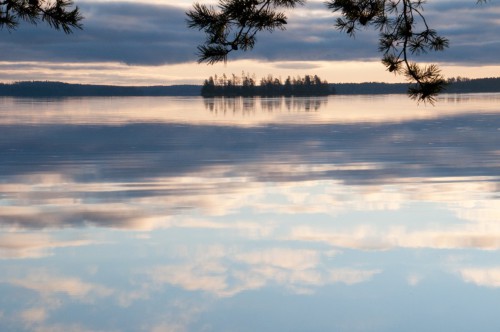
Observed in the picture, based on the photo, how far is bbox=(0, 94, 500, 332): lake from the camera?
7.70 metres

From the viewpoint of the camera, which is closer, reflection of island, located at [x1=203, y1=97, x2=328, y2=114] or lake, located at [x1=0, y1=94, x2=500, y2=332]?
lake, located at [x1=0, y1=94, x2=500, y2=332]

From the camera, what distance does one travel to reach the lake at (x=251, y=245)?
25.2 ft

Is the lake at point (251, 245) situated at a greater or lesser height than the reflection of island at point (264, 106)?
greater

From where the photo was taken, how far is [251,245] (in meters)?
10.5

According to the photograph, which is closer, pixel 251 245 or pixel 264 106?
pixel 251 245

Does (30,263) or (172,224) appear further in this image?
(172,224)

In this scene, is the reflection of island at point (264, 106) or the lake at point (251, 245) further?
the reflection of island at point (264, 106)

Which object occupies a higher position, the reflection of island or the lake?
the lake

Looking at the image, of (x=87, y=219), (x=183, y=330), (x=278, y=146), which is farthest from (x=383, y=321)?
(x=278, y=146)

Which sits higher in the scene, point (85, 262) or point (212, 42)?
point (212, 42)

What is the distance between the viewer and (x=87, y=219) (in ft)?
40.2

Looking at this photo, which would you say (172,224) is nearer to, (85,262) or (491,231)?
(85,262)

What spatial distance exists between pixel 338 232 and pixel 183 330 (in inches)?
176

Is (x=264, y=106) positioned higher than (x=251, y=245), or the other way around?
(x=251, y=245)
